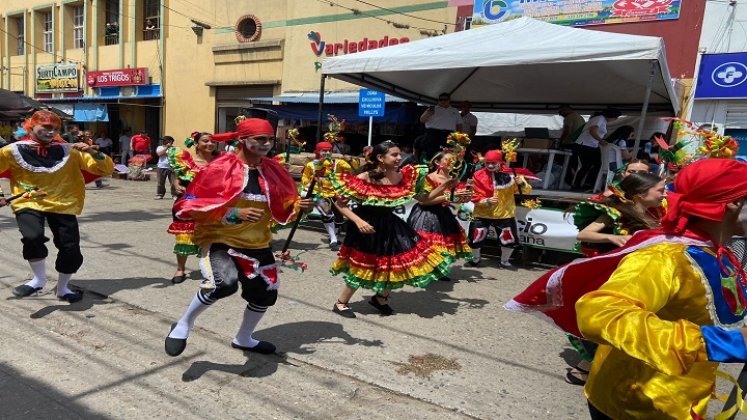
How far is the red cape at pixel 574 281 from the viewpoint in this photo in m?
1.77

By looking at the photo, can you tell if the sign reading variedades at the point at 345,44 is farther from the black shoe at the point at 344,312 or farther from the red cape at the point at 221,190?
the red cape at the point at 221,190

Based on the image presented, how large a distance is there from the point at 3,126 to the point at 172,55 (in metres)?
7.53

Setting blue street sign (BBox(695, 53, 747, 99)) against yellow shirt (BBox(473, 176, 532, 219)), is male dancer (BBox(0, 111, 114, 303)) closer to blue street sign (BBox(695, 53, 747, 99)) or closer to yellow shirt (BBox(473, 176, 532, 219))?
yellow shirt (BBox(473, 176, 532, 219))

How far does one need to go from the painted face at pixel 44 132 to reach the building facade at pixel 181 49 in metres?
11.1

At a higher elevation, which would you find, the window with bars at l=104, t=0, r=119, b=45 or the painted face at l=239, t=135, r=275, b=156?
the window with bars at l=104, t=0, r=119, b=45

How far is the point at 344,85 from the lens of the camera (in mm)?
15734

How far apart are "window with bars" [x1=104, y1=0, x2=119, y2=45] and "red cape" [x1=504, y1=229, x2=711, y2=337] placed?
25.8 meters

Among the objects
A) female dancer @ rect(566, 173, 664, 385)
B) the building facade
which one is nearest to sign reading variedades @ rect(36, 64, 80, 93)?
the building facade

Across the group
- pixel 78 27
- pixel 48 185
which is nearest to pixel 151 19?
pixel 78 27

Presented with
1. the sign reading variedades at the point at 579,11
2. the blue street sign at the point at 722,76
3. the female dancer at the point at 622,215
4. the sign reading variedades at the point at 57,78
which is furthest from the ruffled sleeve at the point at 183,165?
the sign reading variedades at the point at 57,78

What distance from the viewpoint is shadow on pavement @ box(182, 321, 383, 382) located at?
355 cm

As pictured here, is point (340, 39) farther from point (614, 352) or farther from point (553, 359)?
point (614, 352)

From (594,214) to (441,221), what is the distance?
8.30ft

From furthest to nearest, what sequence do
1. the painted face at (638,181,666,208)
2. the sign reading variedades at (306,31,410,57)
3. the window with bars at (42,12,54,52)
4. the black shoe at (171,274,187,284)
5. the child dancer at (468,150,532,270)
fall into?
the window with bars at (42,12,54,52) < the sign reading variedades at (306,31,410,57) < the child dancer at (468,150,532,270) < the black shoe at (171,274,187,284) < the painted face at (638,181,666,208)
